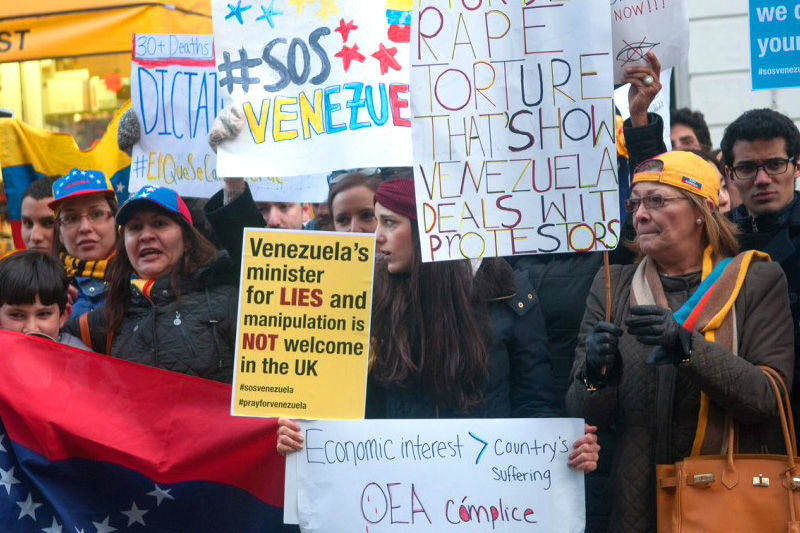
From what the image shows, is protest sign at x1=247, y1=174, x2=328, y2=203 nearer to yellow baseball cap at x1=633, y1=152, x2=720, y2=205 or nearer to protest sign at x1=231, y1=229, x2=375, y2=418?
protest sign at x1=231, y1=229, x2=375, y2=418

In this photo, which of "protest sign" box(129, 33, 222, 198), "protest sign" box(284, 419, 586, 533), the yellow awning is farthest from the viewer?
the yellow awning

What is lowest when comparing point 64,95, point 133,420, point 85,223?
point 133,420

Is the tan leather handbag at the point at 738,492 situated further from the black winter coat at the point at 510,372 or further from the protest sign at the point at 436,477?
the black winter coat at the point at 510,372

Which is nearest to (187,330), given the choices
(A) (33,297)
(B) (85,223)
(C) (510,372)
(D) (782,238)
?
(A) (33,297)

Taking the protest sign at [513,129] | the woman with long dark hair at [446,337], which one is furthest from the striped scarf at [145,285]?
the protest sign at [513,129]

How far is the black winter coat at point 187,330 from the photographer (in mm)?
4797

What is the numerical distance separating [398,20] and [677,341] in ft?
6.73

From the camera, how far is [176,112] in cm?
609

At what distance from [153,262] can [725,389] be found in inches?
91.7

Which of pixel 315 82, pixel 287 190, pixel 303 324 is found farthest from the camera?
pixel 287 190

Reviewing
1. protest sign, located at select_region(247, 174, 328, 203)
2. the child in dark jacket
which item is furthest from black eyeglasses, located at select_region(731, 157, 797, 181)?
the child in dark jacket

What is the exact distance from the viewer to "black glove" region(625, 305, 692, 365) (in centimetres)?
390

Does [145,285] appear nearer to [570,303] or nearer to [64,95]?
[570,303]

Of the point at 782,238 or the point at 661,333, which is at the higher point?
the point at 782,238
